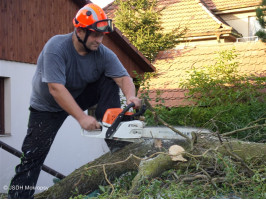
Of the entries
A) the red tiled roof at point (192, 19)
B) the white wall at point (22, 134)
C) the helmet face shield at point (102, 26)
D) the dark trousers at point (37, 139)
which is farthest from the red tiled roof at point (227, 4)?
the helmet face shield at point (102, 26)

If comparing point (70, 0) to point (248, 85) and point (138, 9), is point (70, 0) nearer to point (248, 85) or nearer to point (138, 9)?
point (248, 85)

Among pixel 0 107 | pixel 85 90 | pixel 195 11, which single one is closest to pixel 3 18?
pixel 0 107

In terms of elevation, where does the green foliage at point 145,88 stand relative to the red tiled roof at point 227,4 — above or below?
below

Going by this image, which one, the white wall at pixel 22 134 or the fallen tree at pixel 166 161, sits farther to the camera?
the white wall at pixel 22 134

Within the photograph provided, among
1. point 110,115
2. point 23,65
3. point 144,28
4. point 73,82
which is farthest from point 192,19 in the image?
point 110,115

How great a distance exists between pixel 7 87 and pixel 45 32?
1400 millimetres

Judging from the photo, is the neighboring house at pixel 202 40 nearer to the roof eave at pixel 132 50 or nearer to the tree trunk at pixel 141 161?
the roof eave at pixel 132 50

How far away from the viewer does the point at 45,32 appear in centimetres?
849

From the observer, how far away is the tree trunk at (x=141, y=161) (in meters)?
4.26

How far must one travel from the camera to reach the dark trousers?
14.1 ft

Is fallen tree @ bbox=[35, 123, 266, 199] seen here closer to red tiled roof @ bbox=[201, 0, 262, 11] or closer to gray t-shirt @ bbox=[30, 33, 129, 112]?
gray t-shirt @ bbox=[30, 33, 129, 112]

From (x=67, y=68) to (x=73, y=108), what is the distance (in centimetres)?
62

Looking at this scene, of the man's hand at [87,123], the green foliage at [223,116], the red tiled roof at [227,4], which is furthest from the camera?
the red tiled roof at [227,4]

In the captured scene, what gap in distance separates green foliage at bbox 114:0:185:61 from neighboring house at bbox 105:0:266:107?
728mm
